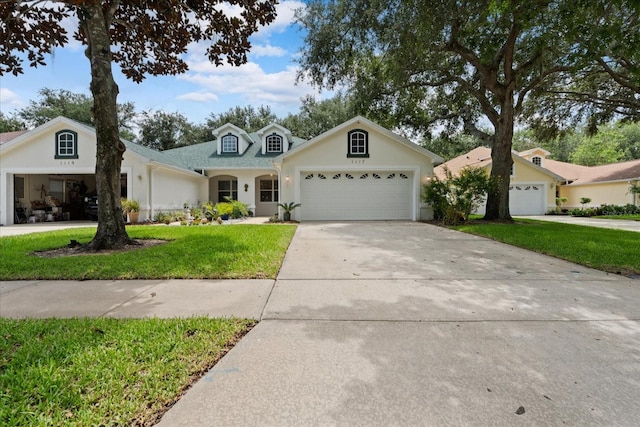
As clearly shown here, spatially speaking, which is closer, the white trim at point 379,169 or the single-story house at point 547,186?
the white trim at point 379,169

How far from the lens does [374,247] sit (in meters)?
7.05

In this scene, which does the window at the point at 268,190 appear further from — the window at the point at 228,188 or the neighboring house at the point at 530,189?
the neighboring house at the point at 530,189

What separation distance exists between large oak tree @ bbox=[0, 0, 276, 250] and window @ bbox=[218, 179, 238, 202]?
29.5 feet

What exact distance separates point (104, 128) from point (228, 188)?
12.1 m

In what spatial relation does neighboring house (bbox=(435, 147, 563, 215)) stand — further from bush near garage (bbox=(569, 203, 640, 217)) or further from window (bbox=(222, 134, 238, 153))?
window (bbox=(222, 134, 238, 153))

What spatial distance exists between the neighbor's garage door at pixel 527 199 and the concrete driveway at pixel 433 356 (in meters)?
18.9

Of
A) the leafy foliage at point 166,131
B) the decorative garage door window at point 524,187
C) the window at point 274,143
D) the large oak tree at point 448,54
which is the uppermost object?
the leafy foliage at point 166,131

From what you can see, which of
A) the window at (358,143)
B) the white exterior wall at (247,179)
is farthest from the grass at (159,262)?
the white exterior wall at (247,179)

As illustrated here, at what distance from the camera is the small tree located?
38.4 ft

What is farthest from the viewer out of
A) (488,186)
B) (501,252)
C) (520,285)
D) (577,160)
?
(577,160)

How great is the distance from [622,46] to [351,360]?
1032cm

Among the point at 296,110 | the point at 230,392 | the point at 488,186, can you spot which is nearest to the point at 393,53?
the point at 488,186

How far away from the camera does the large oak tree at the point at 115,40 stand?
6.58 meters

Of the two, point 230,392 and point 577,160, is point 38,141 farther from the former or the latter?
point 577,160
